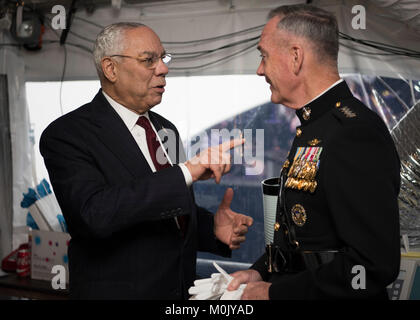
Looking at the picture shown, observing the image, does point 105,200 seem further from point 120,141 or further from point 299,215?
point 299,215

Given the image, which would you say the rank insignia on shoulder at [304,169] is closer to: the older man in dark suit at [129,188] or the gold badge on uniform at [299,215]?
the gold badge on uniform at [299,215]

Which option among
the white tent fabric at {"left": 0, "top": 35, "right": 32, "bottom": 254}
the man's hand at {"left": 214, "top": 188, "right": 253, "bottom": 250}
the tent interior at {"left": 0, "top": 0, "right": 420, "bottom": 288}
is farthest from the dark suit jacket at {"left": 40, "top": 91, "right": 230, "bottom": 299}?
the white tent fabric at {"left": 0, "top": 35, "right": 32, "bottom": 254}

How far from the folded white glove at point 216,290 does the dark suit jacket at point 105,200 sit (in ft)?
0.73

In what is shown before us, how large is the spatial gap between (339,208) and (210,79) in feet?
6.49

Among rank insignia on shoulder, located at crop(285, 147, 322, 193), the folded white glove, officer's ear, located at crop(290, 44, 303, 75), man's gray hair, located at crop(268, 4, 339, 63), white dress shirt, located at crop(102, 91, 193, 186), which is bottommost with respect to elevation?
the folded white glove

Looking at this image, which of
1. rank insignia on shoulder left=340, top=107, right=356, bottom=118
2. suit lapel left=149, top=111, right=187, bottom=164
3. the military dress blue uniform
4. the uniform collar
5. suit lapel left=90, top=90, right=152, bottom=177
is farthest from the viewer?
suit lapel left=149, top=111, right=187, bottom=164

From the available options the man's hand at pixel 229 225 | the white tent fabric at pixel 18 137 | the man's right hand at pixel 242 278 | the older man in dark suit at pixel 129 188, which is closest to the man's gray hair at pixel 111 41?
the older man in dark suit at pixel 129 188

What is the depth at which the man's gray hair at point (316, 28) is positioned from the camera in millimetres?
1230

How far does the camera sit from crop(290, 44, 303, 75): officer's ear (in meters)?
1.24

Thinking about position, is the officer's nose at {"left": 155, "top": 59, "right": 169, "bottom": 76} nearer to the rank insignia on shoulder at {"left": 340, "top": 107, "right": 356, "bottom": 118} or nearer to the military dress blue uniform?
the military dress blue uniform

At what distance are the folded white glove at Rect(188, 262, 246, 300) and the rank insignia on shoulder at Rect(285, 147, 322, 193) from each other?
0.34 m

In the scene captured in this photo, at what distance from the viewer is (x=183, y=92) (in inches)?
116
